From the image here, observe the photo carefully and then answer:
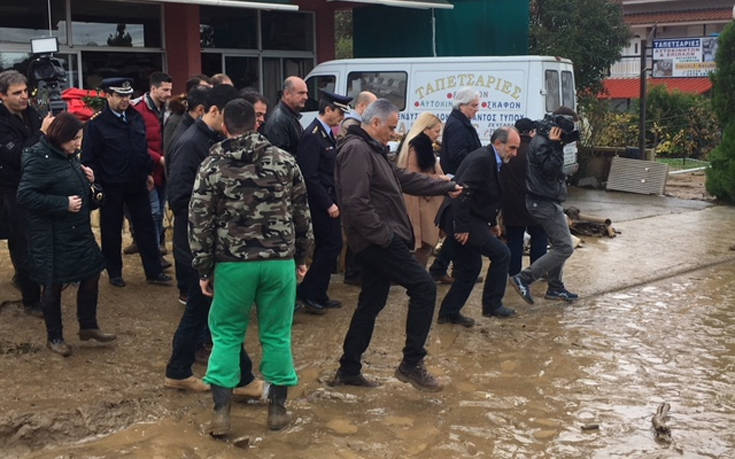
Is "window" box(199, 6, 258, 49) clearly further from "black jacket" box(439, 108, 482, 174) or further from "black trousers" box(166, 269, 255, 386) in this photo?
"black trousers" box(166, 269, 255, 386)

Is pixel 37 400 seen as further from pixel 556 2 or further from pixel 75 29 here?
pixel 556 2

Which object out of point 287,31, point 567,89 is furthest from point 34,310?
point 287,31

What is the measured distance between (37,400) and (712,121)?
18504mm

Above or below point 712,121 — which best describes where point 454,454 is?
below

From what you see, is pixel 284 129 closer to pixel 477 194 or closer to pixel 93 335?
pixel 477 194

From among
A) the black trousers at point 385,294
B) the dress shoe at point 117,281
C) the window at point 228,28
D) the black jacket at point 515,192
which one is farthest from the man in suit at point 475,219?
the window at point 228,28

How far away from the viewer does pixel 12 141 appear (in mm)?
6020

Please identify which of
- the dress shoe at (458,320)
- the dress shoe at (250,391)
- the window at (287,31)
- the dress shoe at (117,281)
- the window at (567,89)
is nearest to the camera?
the dress shoe at (250,391)

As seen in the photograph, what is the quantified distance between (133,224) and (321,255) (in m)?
1.61

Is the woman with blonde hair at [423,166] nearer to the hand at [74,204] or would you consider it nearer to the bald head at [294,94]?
the bald head at [294,94]

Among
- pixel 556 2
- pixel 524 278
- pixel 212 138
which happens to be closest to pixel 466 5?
pixel 556 2

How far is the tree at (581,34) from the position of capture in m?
19.3

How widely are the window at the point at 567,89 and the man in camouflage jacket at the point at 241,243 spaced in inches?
398

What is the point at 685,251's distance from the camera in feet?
32.5
